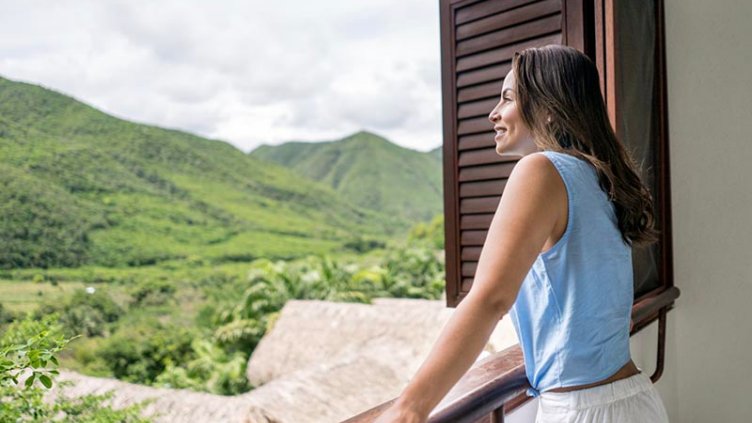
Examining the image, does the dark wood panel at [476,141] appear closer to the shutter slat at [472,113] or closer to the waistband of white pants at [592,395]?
the shutter slat at [472,113]

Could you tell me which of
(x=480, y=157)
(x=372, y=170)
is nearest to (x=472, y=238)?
(x=480, y=157)

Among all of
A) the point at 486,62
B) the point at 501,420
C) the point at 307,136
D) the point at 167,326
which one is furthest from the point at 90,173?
the point at 501,420

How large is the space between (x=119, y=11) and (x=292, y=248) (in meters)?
6.36

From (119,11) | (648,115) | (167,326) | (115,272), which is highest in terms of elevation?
(119,11)

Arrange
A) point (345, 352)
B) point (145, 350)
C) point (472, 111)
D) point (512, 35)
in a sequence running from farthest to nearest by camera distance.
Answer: point (145, 350), point (345, 352), point (472, 111), point (512, 35)

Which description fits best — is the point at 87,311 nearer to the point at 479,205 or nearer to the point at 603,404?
the point at 479,205

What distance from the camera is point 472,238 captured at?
2.32 m

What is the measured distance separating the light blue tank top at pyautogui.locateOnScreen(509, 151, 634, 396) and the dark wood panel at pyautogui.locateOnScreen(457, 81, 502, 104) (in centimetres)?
140

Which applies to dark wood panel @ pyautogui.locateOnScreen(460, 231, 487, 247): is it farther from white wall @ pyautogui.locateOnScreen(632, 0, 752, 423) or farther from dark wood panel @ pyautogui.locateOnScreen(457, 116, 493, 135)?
white wall @ pyautogui.locateOnScreen(632, 0, 752, 423)

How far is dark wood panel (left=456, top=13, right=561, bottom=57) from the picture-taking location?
6.12 feet

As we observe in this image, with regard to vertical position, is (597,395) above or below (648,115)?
below

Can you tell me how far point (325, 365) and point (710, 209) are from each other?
3026 millimetres

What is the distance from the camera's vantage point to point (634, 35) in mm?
1864

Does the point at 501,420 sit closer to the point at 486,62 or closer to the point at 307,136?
the point at 486,62
